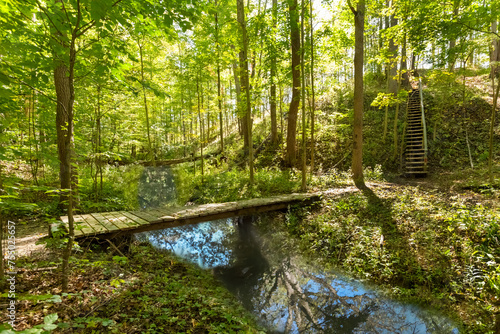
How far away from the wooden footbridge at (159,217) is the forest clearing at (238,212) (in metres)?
0.06

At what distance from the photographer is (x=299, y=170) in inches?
468

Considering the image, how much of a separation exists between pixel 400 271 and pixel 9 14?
702cm

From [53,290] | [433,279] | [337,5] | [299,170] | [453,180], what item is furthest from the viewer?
[299,170]

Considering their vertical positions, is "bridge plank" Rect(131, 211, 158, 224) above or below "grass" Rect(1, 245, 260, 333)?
above

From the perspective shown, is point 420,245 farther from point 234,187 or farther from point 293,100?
point 293,100

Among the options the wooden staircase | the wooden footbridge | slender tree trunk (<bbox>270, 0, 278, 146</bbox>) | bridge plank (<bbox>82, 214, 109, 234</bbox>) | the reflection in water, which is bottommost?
the reflection in water

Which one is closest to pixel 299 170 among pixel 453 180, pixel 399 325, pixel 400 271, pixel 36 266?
pixel 453 180

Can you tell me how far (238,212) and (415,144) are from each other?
10.1 metres

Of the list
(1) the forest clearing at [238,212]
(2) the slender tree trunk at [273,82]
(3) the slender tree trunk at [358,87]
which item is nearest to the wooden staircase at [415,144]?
(1) the forest clearing at [238,212]

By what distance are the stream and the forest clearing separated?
3 cm

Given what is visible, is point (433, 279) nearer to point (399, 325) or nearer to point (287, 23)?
point (399, 325)

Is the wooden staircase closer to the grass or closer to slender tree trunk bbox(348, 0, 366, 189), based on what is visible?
slender tree trunk bbox(348, 0, 366, 189)

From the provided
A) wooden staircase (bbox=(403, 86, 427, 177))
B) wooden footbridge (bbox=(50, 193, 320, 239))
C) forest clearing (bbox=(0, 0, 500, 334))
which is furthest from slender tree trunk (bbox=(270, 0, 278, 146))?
wooden staircase (bbox=(403, 86, 427, 177))

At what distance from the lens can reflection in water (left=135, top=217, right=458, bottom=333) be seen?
12.7ft
